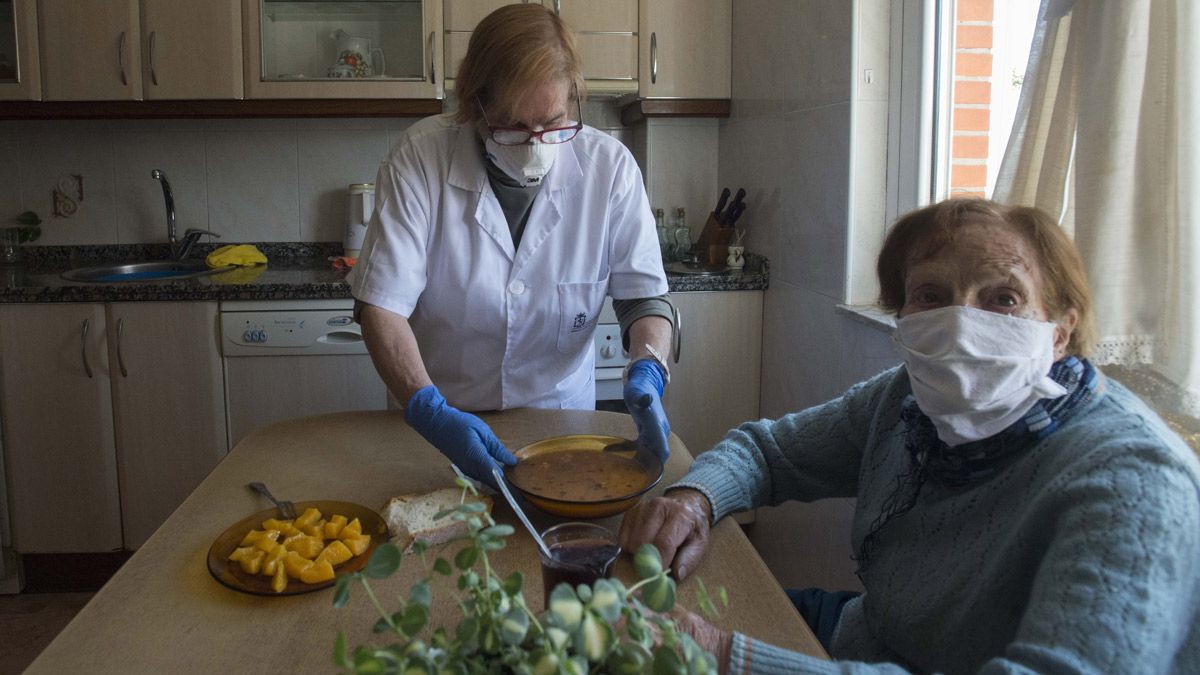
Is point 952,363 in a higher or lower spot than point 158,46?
lower

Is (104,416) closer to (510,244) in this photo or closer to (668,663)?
(510,244)

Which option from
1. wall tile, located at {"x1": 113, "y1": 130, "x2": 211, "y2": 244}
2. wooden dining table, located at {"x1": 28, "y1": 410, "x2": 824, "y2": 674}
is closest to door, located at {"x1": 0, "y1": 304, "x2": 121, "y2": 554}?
wall tile, located at {"x1": 113, "y1": 130, "x2": 211, "y2": 244}

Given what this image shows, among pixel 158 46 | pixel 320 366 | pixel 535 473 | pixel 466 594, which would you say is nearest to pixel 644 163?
pixel 320 366

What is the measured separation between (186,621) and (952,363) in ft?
2.80

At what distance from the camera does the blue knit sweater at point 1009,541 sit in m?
0.77

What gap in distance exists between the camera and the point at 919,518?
112cm

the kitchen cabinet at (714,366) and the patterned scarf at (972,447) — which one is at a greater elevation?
the patterned scarf at (972,447)

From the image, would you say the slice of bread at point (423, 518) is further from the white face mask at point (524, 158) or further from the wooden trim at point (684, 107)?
the wooden trim at point (684, 107)

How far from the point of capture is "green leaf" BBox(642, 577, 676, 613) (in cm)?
53

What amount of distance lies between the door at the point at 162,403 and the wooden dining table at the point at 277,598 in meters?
1.38

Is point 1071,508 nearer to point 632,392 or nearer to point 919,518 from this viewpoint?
point 919,518

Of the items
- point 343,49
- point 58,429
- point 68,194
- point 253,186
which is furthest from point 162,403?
point 343,49

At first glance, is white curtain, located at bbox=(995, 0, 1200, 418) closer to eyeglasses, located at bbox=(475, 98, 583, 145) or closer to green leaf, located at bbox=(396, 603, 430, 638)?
eyeglasses, located at bbox=(475, 98, 583, 145)

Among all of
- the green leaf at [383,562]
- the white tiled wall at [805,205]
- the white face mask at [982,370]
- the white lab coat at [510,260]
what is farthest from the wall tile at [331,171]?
the green leaf at [383,562]
